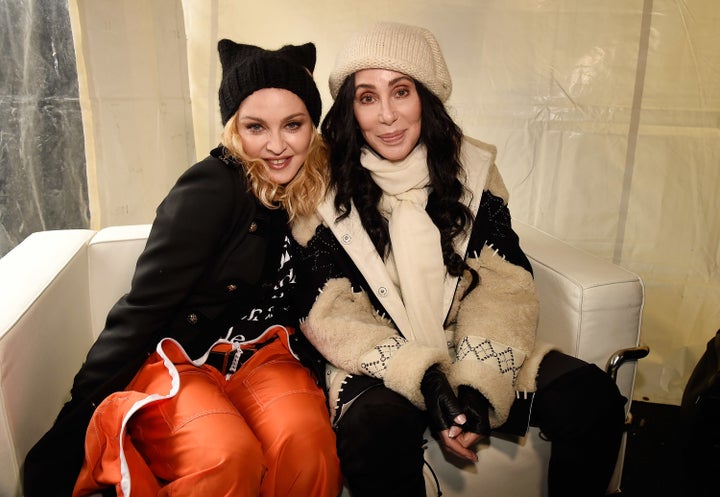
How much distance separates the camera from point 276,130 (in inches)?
50.4

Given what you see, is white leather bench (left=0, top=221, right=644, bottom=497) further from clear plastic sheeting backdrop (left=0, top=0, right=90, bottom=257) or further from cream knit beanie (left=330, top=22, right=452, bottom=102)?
cream knit beanie (left=330, top=22, right=452, bottom=102)

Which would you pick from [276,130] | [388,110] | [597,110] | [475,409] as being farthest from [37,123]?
[597,110]

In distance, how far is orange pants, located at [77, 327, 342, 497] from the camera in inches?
39.5

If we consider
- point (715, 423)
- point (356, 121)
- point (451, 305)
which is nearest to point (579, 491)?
point (451, 305)

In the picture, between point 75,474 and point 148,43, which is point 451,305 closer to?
point 75,474

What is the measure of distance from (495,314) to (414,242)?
0.24 m

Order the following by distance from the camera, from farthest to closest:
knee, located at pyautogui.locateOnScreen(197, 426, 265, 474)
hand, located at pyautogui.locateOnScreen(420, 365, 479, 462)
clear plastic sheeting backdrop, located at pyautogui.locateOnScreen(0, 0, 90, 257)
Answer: clear plastic sheeting backdrop, located at pyautogui.locateOnScreen(0, 0, 90, 257) → hand, located at pyautogui.locateOnScreen(420, 365, 479, 462) → knee, located at pyautogui.locateOnScreen(197, 426, 265, 474)

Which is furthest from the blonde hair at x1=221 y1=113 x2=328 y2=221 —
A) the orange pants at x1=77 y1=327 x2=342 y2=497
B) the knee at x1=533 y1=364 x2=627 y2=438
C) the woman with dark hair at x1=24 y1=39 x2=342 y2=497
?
the knee at x1=533 y1=364 x2=627 y2=438

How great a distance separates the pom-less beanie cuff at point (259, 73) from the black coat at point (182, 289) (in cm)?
13

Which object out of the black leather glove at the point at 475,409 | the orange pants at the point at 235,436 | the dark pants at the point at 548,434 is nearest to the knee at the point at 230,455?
the orange pants at the point at 235,436

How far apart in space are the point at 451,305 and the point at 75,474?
0.85m

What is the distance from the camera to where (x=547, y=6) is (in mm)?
2023

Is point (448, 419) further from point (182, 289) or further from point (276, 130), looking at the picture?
point (276, 130)

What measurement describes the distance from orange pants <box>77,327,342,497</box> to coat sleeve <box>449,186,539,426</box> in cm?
31
